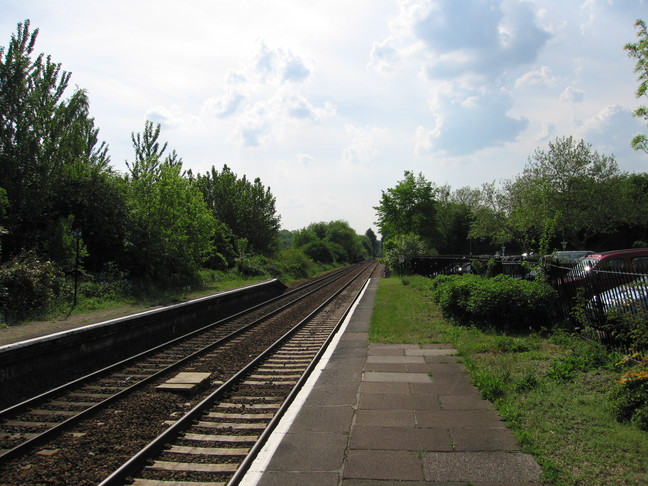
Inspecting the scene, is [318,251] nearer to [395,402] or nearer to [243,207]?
[243,207]

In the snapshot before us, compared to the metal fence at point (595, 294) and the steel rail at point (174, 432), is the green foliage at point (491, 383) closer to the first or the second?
the metal fence at point (595, 294)

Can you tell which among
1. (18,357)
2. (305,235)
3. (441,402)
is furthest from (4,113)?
(305,235)

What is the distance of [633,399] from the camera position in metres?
4.77

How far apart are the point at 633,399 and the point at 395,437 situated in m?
2.62

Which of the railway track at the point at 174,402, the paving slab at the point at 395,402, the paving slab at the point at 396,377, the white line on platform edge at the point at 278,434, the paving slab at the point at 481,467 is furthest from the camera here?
the paving slab at the point at 396,377

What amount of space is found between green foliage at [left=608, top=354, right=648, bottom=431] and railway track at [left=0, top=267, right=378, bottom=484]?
4206 millimetres

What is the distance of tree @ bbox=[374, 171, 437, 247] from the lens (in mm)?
44625

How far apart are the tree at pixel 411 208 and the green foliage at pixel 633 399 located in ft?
130

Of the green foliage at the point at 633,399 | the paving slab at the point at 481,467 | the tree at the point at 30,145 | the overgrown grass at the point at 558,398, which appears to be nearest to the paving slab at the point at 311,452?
the paving slab at the point at 481,467

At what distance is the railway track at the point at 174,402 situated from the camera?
5.20 metres

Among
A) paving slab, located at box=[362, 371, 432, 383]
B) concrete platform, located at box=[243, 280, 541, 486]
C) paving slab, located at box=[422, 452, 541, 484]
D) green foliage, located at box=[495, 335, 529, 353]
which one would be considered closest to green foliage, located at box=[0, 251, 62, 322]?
concrete platform, located at box=[243, 280, 541, 486]

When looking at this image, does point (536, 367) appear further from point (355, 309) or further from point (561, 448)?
point (355, 309)

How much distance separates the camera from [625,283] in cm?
702

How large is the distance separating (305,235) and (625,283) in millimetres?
76650
